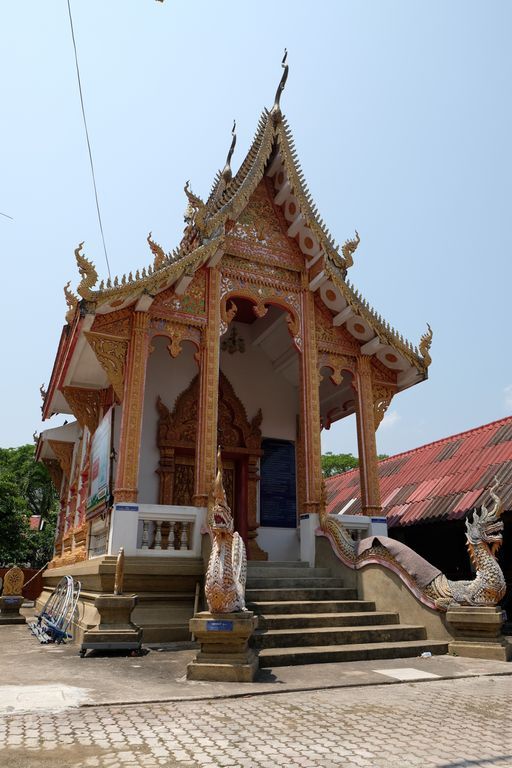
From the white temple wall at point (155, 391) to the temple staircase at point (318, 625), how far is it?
8.65ft

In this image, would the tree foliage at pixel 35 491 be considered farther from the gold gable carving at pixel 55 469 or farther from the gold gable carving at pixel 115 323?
the gold gable carving at pixel 115 323

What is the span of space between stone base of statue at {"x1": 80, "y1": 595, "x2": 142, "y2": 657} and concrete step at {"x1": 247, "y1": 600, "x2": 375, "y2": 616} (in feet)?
4.58

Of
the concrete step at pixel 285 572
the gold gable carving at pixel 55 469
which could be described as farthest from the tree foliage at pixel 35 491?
the concrete step at pixel 285 572

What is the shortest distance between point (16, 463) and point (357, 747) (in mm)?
30532

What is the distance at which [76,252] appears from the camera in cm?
776

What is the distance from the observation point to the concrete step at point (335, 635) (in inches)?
239

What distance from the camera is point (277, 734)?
330 cm

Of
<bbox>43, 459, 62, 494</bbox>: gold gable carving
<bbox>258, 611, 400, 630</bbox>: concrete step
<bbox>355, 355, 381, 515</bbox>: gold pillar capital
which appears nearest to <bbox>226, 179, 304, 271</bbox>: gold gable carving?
<bbox>355, 355, 381, 515</bbox>: gold pillar capital

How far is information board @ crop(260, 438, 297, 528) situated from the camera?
10836 millimetres

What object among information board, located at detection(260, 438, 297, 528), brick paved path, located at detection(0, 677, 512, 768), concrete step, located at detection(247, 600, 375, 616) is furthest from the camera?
information board, located at detection(260, 438, 297, 528)

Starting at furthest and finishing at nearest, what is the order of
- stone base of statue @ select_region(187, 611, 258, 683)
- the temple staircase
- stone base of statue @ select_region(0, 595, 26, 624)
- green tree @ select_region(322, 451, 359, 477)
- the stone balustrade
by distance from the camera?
green tree @ select_region(322, 451, 359, 477), stone base of statue @ select_region(0, 595, 26, 624), the stone balustrade, the temple staircase, stone base of statue @ select_region(187, 611, 258, 683)

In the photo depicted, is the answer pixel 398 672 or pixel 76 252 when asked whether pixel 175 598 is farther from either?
pixel 76 252

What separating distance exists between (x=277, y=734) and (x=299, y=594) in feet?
13.5

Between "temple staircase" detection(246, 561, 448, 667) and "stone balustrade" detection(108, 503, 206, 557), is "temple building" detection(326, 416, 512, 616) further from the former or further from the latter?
"stone balustrade" detection(108, 503, 206, 557)
